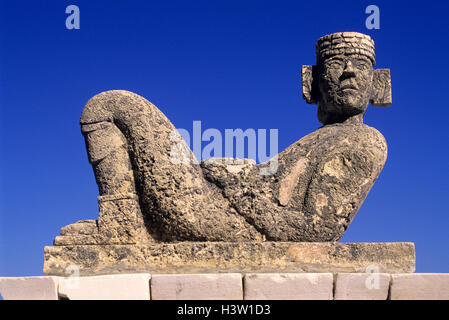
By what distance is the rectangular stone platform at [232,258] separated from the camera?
22.5 feet

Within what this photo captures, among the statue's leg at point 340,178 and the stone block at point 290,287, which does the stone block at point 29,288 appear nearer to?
the stone block at point 290,287

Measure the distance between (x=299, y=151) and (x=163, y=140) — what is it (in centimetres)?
144

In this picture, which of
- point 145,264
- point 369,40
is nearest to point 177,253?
point 145,264

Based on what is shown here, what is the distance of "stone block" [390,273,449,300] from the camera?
6543mm

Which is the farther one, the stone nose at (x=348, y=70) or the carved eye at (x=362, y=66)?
the carved eye at (x=362, y=66)

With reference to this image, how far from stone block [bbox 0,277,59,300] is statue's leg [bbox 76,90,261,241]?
1.15 m

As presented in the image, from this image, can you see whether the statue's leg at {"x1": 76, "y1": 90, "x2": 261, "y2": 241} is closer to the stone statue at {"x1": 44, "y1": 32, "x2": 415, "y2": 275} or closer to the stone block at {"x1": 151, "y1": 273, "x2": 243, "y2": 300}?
the stone statue at {"x1": 44, "y1": 32, "x2": 415, "y2": 275}

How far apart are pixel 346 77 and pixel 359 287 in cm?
240

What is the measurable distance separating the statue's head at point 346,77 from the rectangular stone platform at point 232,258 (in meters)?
1.66

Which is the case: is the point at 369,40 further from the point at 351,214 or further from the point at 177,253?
the point at 177,253

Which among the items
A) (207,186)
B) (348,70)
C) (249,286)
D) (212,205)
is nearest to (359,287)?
(249,286)

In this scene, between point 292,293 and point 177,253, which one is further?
point 177,253

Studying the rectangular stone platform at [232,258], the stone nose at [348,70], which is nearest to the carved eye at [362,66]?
the stone nose at [348,70]

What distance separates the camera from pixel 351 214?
23.8 ft
